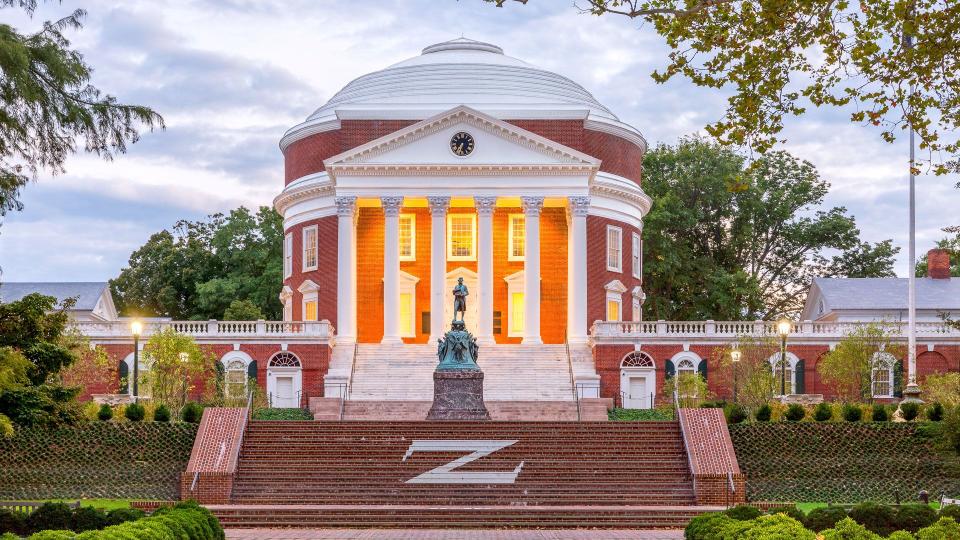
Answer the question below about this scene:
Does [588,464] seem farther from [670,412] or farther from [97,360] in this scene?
[97,360]

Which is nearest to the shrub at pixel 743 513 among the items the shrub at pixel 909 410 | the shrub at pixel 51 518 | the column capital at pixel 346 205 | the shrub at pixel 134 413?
the shrub at pixel 51 518

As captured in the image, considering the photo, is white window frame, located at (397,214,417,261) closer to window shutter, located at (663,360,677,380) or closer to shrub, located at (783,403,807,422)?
window shutter, located at (663,360,677,380)

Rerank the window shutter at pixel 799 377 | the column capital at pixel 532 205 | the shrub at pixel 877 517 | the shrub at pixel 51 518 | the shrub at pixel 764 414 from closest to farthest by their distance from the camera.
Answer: the shrub at pixel 51 518
the shrub at pixel 877 517
the shrub at pixel 764 414
the window shutter at pixel 799 377
the column capital at pixel 532 205

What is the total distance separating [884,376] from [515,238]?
17358 mm

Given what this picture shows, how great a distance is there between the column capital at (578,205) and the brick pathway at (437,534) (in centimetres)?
3137

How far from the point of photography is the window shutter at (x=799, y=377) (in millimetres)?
60750

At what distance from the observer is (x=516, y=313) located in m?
66.8

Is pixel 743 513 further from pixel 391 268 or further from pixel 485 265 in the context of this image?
pixel 391 268

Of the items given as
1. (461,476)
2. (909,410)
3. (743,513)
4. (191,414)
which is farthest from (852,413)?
(743,513)

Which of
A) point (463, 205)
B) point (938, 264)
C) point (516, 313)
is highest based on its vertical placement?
point (463, 205)

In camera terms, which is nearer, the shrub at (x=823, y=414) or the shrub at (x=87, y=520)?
the shrub at (x=87, y=520)

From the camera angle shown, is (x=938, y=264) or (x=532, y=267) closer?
(x=532, y=267)

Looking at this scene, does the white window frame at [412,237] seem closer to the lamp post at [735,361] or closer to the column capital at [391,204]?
the column capital at [391,204]

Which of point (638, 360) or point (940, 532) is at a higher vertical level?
point (638, 360)
